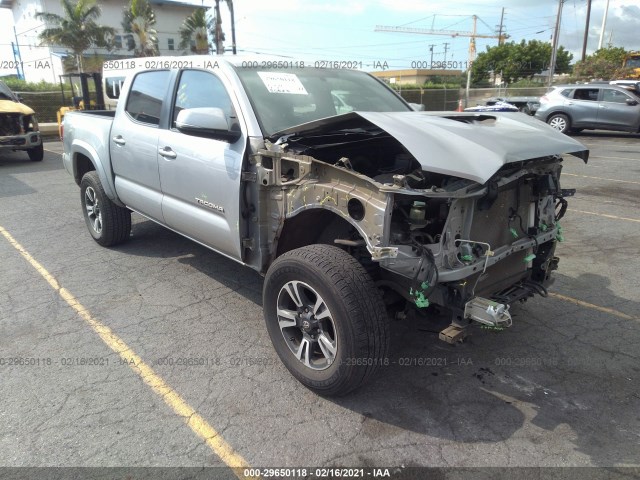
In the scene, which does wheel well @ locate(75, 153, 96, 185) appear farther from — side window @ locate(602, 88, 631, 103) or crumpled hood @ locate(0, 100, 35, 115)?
side window @ locate(602, 88, 631, 103)

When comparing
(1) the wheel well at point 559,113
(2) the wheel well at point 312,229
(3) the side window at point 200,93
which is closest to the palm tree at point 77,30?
(1) the wheel well at point 559,113

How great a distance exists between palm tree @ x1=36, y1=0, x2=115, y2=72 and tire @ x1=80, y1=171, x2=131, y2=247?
3128 cm

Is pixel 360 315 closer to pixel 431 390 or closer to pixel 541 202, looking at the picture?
pixel 431 390

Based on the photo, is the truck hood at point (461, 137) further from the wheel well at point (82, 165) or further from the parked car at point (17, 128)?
the parked car at point (17, 128)

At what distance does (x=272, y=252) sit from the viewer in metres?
3.37

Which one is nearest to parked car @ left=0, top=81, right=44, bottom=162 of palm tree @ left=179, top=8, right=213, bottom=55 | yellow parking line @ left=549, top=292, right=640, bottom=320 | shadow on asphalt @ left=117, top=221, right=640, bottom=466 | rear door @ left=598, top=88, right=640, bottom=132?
shadow on asphalt @ left=117, top=221, right=640, bottom=466

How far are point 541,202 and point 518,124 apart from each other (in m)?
0.55

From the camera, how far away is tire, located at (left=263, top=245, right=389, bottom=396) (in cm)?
260

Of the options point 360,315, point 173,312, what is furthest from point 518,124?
point 173,312

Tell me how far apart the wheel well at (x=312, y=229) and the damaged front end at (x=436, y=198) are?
0.05 feet

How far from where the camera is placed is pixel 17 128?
38.8 ft

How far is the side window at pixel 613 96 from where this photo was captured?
54.5 feet

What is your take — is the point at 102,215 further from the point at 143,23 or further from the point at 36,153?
the point at 143,23

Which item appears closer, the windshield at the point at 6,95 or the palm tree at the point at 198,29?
the windshield at the point at 6,95
